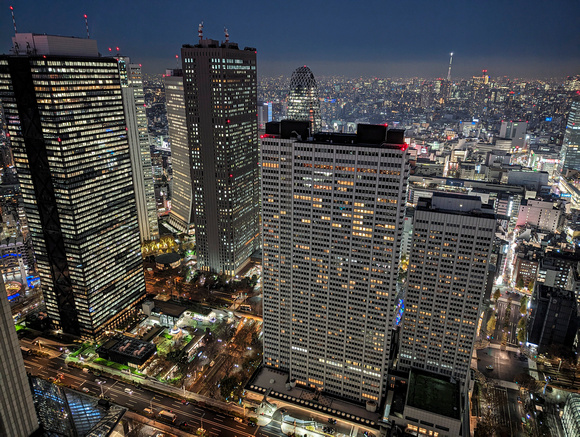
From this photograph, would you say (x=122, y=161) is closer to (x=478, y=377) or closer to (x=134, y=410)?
(x=134, y=410)

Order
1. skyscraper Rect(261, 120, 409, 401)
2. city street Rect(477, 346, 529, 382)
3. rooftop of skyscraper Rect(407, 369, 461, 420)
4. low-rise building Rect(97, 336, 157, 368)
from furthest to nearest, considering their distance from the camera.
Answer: city street Rect(477, 346, 529, 382) → low-rise building Rect(97, 336, 157, 368) → rooftop of skyscraper Rect(407, 369, 461, 420) → skyscraper Rect(261, 120, 409, 401)

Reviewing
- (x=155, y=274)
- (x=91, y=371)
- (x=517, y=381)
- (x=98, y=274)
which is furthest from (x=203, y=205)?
(x=517, y=381)

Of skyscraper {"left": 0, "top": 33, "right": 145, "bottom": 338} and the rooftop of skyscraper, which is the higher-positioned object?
skyscraper {"left": 0, "top": 33, "right": 145, "bottom": 338}

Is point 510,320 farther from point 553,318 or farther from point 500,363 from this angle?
point 500,363

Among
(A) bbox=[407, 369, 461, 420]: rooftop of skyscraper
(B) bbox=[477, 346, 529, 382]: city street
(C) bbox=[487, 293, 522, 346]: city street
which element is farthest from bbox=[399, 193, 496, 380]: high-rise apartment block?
(C) bbox=[487, 293, 522, 346]: city street

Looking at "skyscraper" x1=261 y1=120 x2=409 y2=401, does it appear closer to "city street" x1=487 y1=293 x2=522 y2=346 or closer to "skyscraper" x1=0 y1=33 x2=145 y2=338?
"skyscraper" x1=0 y1=33 x2=145 y2=338

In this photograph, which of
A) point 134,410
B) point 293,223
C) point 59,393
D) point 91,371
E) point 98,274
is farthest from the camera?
point 98,274
